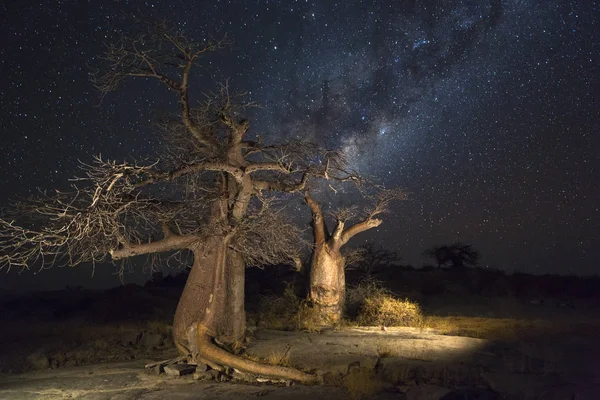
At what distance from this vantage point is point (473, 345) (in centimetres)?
1138

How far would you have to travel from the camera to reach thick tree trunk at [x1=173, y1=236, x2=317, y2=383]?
1043 centimetres

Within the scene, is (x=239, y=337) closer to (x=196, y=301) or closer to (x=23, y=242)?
(x=196, y=301)

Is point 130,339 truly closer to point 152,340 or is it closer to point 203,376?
point 152,340

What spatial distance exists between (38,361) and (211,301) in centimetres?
391

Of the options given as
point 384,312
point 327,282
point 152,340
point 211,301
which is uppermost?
point 327,282

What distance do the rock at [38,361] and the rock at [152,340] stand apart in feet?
6.77

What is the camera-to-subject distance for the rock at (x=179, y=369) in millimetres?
9188

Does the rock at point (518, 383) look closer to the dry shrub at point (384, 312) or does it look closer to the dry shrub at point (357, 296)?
the dry shrub at point (384, 312)

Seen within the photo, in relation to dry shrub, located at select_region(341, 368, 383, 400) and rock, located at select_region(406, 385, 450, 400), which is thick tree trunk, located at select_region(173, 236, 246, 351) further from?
rock, located at select_region(406, 385, 450, 400)

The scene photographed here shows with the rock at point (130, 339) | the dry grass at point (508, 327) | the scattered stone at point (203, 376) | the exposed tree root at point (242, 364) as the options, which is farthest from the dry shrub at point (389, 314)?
the scattered stone at point (203, 376)

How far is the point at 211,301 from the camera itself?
427 inches

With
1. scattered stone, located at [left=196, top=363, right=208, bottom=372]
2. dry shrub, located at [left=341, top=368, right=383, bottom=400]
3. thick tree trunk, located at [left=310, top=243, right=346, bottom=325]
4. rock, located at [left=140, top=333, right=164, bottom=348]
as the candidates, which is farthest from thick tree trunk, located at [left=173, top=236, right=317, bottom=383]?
thick tree trunk, located at [left=310, top=243, right=346, bottom=325]

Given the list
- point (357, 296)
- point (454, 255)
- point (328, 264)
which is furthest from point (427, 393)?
point (454, 255)

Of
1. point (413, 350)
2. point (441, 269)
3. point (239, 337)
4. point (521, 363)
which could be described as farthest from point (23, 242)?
point (441, 269)
